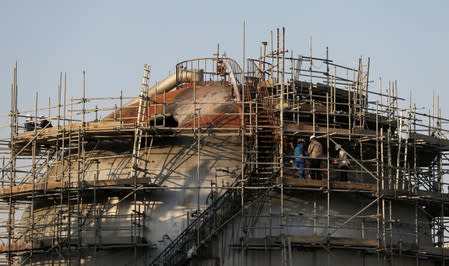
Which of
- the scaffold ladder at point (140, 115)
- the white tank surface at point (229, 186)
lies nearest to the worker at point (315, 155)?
the white tank surface at point (229, 186)

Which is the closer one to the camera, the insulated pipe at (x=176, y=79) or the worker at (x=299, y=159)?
the worker at (x=299, y=159)

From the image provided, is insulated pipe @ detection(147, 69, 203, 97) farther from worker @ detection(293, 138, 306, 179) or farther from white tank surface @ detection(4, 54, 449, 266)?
worker @ detection(293, 138, 306, 179)

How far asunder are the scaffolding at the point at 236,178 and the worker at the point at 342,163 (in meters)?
0.12

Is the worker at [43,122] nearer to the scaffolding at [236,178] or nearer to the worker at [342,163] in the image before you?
the scaffolding at [236,178]

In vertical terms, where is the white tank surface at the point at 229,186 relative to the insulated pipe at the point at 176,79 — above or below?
below

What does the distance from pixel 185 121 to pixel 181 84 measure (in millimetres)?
4045

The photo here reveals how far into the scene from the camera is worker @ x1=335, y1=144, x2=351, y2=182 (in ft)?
157

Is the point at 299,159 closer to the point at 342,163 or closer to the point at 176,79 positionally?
the point at 342,163

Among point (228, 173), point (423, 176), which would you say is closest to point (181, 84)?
point (228, 173)

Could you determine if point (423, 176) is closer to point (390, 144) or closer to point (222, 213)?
point (390, 144)

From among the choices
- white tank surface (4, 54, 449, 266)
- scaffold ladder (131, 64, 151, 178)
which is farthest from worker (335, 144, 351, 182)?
scaffold ladder (131, 64, 151, 178)

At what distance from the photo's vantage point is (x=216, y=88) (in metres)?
50.6

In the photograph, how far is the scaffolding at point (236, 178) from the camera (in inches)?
1839

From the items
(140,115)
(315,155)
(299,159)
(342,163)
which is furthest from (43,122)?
(342,163)
